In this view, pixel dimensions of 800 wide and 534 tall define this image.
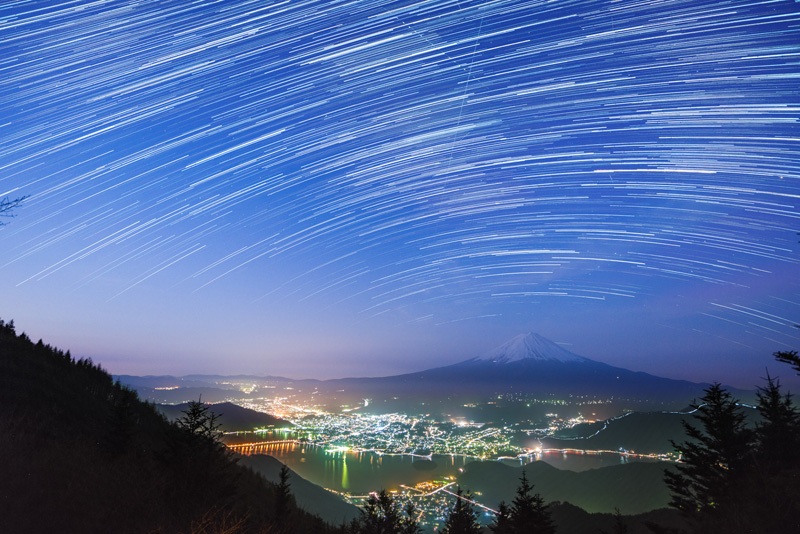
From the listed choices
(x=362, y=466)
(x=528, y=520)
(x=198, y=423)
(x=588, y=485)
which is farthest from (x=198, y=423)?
(x=588, y=485)

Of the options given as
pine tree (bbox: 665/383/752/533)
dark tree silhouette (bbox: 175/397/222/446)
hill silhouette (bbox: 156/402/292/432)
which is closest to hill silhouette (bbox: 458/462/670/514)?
hill silhouette (bbox: 156/402/292/432)

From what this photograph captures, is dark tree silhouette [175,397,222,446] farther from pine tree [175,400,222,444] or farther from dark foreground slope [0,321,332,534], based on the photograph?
dark foreground slope [0,321,332,534]

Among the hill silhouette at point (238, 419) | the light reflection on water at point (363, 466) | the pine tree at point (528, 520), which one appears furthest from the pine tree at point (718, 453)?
the hill silhouette at point (238, 419)

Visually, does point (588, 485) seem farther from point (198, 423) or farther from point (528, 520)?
point (198, 423)

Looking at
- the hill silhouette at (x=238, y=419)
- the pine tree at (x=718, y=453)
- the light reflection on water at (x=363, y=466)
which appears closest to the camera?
the pine tree at (x=718, y=453)

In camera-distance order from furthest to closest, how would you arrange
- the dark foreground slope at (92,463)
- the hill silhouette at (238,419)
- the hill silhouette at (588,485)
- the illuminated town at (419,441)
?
the hill silhouette at (588,485)
the hill silhouette at (238,419)
the illuminated town at (419,441)
the dark foreground slope at (92,463)

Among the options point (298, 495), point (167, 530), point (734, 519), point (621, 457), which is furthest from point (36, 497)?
point (621, 457)

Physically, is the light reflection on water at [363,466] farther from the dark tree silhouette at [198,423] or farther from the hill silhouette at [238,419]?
the dark tree silhouette at [198,423]

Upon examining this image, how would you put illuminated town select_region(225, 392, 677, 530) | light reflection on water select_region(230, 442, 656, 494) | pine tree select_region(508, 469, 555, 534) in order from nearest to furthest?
pine tree select_region(508, 469, 555, 534) → illuminated town select_region(225, 392, 677, 530) → light reflection on water select_region(230, 442, 656, 494)

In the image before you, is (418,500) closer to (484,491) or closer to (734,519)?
(484,491)
